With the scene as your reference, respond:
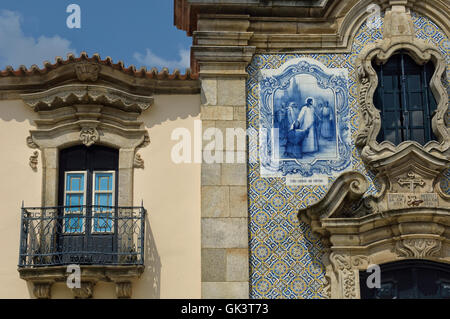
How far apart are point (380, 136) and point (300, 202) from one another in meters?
1.37

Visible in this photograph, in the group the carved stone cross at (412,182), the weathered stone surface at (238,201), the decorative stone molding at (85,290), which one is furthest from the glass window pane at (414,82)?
the decorative stone molding at (85,290)

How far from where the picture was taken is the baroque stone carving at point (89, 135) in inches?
459

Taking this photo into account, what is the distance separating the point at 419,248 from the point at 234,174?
2.42 metres

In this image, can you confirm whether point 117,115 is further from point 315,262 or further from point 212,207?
point 315,262

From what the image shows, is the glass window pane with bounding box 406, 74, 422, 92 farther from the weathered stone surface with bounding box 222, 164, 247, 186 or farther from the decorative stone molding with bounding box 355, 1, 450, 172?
the weathered stone surface with bounding box 222, 164, 247, 186

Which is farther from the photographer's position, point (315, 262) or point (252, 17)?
point (252, 17)

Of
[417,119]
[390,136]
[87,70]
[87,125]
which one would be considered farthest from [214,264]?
[417,119]

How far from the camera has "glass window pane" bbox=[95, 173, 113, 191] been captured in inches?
456

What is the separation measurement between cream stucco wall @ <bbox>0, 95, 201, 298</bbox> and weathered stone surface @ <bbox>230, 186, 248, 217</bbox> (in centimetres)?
43

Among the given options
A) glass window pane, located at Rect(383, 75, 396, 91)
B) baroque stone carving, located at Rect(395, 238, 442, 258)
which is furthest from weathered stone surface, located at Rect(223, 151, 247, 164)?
baroque stone carving, located at Rect(395, 238, 442, 258)

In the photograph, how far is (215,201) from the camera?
11414mm

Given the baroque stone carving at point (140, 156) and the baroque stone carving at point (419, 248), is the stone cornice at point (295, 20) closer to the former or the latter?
the baroque stone carving at point (140, 156)

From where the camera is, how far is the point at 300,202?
11477 mm
